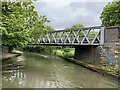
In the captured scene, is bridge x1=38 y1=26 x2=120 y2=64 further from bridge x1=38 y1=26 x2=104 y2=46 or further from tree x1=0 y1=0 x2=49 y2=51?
tree x1=0 y1=0 x2=49 y2=51

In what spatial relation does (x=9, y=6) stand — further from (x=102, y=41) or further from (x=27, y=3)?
(x=102, y=41)

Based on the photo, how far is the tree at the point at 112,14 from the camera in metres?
31.7

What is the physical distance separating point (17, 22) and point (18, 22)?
141 millimetres

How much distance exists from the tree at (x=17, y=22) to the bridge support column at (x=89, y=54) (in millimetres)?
6204

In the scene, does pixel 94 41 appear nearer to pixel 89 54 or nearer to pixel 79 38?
pixel 89 54

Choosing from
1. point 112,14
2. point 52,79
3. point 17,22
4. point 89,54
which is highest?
point 112,14

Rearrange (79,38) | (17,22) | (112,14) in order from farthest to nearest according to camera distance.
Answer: (112,14)
(79,38)
(17,22)

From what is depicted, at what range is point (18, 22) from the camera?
1462 cm

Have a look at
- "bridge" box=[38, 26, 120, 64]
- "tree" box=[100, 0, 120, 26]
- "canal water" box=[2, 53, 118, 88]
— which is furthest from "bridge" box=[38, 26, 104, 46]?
"tree" box=[100, 0, 120, 26]

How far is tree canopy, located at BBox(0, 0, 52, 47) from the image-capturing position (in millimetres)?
14044

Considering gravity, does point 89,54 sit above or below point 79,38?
below

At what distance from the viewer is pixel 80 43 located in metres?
22.1

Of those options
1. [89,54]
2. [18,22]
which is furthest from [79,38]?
[18,22]

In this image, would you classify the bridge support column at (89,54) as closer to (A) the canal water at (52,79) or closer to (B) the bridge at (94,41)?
(B) the bridge at (94,41)
